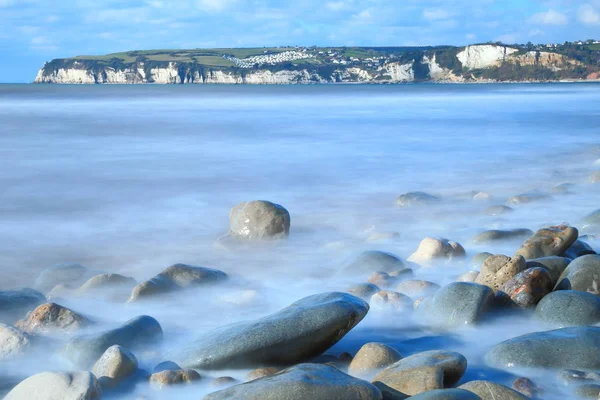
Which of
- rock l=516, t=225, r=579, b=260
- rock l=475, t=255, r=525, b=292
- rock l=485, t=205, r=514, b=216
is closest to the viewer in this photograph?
rock l=475, t=255, r=525, b=292

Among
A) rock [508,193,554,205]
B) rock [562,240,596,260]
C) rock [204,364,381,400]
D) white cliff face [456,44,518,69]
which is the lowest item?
rock [508,193,554,205]

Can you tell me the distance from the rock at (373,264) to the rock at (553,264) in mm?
1046

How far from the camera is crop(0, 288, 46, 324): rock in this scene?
14.4 ft

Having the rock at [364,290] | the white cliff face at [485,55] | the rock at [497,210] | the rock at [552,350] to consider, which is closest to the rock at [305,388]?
the rock at [552,350]

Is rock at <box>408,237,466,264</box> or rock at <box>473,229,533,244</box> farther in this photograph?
rock at <box>473,229,533,244</box>

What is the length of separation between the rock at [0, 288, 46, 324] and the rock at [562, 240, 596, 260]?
148 inches

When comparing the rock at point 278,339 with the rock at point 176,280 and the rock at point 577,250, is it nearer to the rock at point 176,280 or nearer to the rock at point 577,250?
the rock at point 176,280

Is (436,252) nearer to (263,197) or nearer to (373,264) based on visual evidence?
(373,264)

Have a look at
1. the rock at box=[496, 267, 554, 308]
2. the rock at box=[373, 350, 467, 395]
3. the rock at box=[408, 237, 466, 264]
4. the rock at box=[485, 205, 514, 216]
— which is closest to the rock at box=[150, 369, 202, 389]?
the rock at box=[373, 350, 467, 395]

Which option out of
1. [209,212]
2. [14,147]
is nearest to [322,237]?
[209,212]

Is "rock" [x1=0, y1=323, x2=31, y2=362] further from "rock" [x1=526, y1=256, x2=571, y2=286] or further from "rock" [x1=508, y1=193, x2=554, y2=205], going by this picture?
"rock" [x1=508, y1=193, x2=554, y2=205]

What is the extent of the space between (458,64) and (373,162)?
113617mm

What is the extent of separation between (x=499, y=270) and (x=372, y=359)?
1.45m

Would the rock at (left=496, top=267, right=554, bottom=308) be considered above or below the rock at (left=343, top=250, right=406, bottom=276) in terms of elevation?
above
